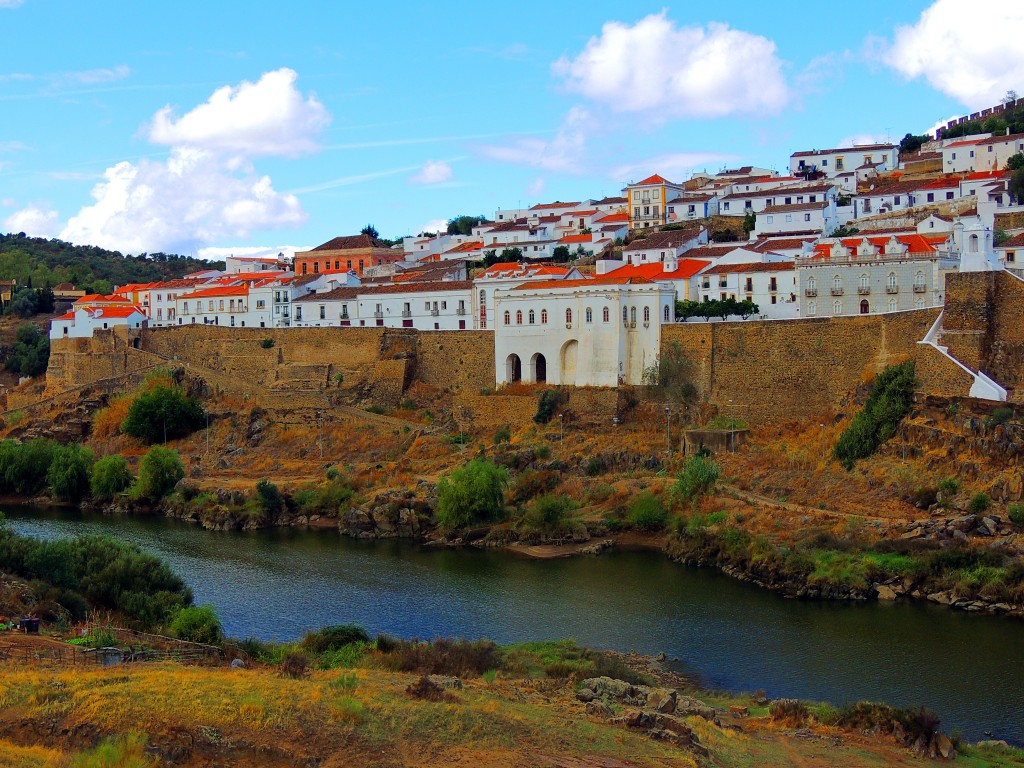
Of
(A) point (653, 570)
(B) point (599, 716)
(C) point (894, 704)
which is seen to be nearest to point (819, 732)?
(C) point (894, 704)

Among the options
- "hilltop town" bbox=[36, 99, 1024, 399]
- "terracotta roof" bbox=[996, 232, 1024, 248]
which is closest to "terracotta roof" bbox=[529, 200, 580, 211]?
"hilltop town" bbox=[36, 99, 1024, 399]

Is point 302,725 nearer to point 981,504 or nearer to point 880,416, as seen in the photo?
point 981,504

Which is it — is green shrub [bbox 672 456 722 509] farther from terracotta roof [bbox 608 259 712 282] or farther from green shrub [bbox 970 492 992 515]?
terracotta roof [bbox 608 259 712 282]

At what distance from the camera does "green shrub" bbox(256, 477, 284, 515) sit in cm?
3806

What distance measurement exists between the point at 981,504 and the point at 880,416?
13.6 feet

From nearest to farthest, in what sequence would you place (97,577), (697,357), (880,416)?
(97,577), (880,416), (697,357)

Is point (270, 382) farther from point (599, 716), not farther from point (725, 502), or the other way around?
point (599, 716)

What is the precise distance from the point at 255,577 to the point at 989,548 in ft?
54.1

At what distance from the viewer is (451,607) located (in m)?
27.5

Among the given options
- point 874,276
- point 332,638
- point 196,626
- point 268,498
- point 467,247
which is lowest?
point 332,638

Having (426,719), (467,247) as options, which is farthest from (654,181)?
(426,719)

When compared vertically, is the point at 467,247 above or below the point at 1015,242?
above

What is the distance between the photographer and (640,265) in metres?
46.1

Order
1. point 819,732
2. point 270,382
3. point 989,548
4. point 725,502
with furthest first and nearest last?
point 270,382
point 725,502
point 989,548
point 819,732
